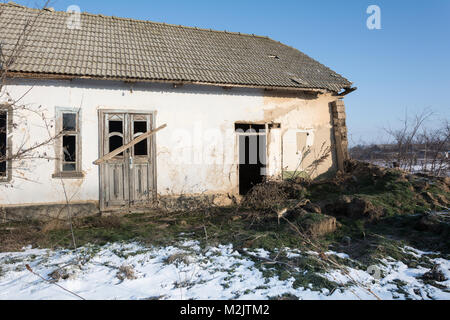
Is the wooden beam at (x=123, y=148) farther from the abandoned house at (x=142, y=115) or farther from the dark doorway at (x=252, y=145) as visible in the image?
the dark doorway at (x=252, y=145)

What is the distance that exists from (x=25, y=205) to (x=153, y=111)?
360cm

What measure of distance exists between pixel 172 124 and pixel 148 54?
232 cm

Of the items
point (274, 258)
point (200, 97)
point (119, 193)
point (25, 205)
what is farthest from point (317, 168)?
point (25, 205)

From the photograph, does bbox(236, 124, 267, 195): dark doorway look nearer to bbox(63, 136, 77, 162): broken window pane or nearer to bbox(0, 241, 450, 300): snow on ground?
bbox(0, 241, 450, 300): snow on ground

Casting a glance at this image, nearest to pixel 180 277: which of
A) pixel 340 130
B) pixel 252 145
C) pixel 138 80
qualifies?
pixel 138 80

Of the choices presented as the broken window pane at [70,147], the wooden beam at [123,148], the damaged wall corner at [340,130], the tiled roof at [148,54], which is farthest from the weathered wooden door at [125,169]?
the damaged wall corner at [340,130]

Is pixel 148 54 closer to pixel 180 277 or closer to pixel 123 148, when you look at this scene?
pixel 123 148

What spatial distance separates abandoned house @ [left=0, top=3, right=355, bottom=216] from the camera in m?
6.58

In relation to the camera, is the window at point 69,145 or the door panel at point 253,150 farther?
the door panel at point 253,150

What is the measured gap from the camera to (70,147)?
692 cm

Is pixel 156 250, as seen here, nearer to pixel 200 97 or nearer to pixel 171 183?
pixel 171 183

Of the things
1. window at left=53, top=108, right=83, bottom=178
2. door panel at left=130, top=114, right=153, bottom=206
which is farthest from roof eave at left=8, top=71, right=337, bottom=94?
door panel at left=130, top=114, right=153, bottom=206

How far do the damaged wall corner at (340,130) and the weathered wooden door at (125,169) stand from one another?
5.47 meters

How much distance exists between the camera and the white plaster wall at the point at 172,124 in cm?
656
